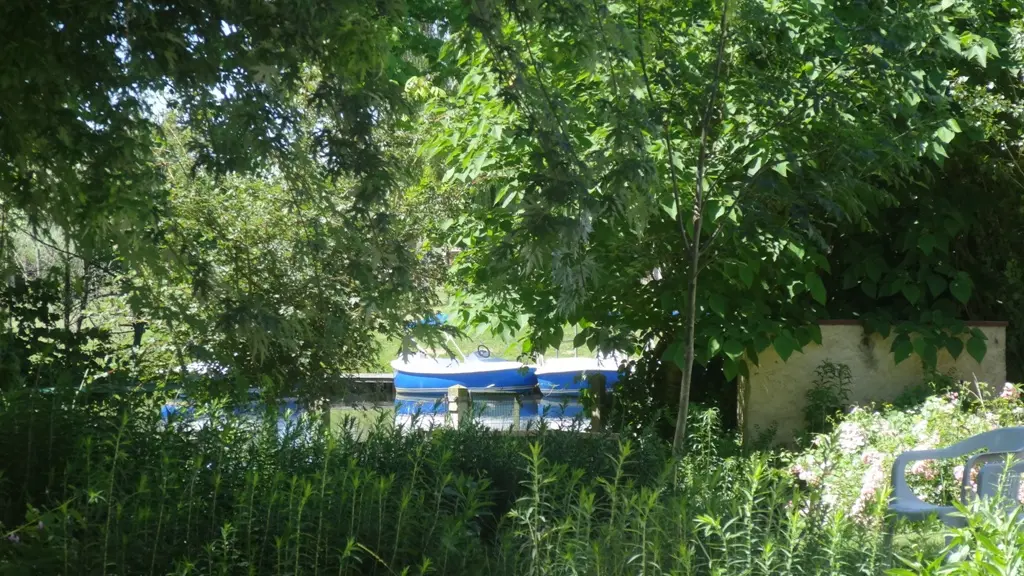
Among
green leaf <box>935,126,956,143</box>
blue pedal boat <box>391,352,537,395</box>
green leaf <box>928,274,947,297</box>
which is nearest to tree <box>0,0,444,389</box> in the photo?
green leaf <box>935,126,956,143</box>

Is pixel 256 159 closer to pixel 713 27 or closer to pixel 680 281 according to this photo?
pixel 713 27

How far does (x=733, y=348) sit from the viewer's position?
6.02 meters

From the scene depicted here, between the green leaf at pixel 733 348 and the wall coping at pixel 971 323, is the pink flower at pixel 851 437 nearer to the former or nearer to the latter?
the green leaf at pixel 733 348

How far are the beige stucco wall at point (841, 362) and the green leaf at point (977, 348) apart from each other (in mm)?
306

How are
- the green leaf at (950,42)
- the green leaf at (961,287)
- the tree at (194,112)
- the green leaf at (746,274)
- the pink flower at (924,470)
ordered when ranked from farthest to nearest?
1. the green leaf at (961,287)
2. the green leaf at (746,274)
3. the green leaf at (950,42)
4. the pink flower at (924,470)
5. the tree at (194,112)

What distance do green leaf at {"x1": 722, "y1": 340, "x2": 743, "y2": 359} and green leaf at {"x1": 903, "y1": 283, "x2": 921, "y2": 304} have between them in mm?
1531

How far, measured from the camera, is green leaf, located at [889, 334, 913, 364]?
6.64 meters

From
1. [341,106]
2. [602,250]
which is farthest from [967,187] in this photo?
[341,106]

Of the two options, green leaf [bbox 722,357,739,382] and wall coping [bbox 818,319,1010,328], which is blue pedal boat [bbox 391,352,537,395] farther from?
green leaf [bbox 722,357,739,382]

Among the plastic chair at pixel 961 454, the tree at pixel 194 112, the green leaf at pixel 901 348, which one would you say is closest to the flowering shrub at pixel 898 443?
the green leaf at pixel 901 348

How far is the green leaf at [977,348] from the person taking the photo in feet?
21.8

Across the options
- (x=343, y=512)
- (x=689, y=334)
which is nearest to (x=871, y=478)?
(x=689, y=334)

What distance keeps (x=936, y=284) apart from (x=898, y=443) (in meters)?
1.81

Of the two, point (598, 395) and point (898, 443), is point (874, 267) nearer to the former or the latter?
point (898, 443)
